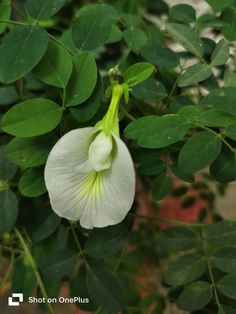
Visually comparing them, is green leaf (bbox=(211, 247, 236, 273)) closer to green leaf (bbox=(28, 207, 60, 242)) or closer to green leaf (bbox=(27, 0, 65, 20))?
green leaf (bbox=(28, 207, 60, 242))

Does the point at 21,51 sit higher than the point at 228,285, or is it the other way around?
the point at 21,51

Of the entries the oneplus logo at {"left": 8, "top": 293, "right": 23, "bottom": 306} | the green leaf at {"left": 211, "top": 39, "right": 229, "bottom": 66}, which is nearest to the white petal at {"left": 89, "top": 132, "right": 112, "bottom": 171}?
the green leaf at {"left": 211, "top": 39, "right": 229, "bottom": 66}

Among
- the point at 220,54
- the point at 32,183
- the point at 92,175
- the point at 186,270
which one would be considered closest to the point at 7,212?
the point at 32,183

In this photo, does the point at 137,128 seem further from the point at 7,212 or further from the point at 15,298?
the point at 15,298

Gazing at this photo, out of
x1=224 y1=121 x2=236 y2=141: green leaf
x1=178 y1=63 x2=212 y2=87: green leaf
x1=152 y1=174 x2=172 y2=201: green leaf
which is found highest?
x1=178 y1=63 x2=212 y2=87: green leaf

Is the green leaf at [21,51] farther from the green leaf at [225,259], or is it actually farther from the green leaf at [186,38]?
the green leaf at [225,259]
